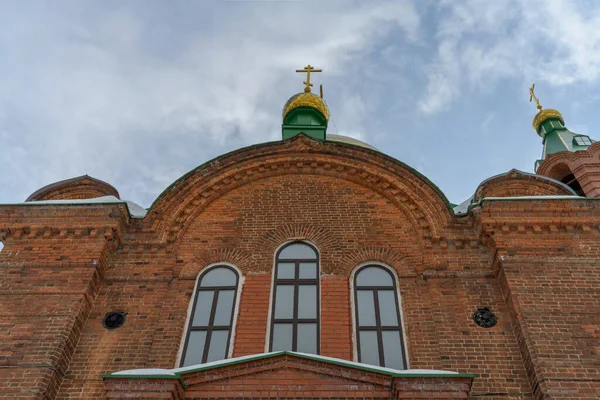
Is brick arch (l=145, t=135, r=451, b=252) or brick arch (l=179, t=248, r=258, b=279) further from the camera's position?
brick arch (l=145, t=135, r=451, b=252)

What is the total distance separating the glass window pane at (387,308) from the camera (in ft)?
28.8

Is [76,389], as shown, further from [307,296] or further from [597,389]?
[597,389]

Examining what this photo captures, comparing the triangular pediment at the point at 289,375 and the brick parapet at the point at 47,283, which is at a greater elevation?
the brick parapet at the point at 47,283

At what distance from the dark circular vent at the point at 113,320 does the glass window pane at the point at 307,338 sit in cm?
270

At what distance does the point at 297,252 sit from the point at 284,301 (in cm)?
108

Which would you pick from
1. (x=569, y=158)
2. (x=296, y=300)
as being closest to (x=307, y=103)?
(x=296, y=300)

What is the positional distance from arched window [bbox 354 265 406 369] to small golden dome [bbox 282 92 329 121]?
573 centimetres

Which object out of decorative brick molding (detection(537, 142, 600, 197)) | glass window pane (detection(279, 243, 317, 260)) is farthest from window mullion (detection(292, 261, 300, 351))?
decorative brick molding (detection(537, 142, 600, 197))

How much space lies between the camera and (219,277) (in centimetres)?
960

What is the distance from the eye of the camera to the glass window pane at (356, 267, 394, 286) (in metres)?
9.36

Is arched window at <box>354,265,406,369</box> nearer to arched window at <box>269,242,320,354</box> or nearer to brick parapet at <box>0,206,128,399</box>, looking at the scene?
arched window at <box>269,242,320,354</box>

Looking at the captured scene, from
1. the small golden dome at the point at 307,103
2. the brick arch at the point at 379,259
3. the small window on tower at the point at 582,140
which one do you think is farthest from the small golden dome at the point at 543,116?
the brick arch at the point at 379,259

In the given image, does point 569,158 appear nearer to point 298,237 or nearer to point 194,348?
point 298,237

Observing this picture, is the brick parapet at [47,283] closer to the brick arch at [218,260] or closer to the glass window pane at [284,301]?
the brick arch at [218,260]
